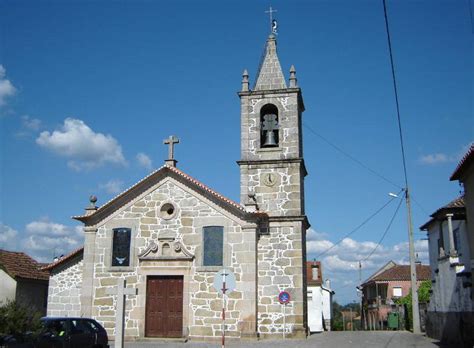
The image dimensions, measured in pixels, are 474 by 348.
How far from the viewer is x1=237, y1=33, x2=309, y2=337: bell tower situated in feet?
76.2

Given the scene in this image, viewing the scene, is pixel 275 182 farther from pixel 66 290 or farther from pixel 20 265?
pixel 20 265

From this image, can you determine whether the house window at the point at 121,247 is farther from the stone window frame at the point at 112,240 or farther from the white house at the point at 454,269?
the white house at the point at 454,269

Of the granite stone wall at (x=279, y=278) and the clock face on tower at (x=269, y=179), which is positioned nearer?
the granite stone wall at (x=279, y=278)

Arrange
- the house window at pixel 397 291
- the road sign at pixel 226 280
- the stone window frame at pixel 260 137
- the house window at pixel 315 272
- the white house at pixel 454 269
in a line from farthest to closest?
the house window at pixel 397 291, the house window at pixel 315 272, the stone window frame at pixel 260 137, the white house at pixel 454 269, the road sign at pixel 226 280

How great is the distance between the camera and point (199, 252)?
23.3 m

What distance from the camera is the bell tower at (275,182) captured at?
23234 millimetres

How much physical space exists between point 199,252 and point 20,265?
1224cm

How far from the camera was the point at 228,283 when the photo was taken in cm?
1619

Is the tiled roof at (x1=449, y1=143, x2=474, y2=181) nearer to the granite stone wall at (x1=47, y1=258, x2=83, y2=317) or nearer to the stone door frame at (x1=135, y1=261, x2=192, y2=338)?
the stone door frame at (x1=135, y1=261, x2=192, y2=338)

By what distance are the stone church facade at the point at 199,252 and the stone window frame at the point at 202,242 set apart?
45mm

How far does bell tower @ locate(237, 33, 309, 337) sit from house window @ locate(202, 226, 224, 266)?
179 cm

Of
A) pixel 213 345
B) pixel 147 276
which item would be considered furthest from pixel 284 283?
pixel 147 276

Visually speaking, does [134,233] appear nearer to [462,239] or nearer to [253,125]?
[253,125]

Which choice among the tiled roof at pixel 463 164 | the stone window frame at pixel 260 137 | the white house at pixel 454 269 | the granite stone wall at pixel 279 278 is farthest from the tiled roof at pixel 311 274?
the tiled roof at pixel 463 164
